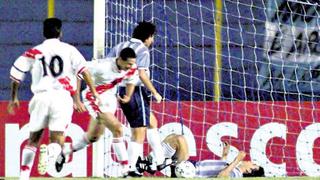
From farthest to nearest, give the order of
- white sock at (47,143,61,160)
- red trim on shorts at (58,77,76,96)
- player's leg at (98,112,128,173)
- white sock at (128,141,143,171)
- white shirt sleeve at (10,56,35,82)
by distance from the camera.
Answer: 1. white sock at (128,141,143,171)
2. player's leg at (98,112,128,173)
3. red trim on shorts at (58,77,76,96)
4. white shirt sleeve at (10,56,35,82)
5. white sock at (47,143,61,160)

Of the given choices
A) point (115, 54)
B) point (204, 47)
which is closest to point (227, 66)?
point (204, 47)

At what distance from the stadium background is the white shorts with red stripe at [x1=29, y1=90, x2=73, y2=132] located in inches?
132

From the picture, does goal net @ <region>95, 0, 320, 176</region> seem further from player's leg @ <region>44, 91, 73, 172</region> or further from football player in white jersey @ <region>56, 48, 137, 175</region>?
player's leg @ <region>44, 91, 73, 172</region>

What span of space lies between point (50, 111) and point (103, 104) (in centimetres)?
155

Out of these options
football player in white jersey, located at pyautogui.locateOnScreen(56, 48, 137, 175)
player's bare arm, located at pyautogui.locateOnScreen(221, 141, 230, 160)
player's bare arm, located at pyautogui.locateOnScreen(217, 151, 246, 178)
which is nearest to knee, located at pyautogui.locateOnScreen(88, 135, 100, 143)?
football player in white jersey, located at pyautogui.locateOnScreen(56, 48, 137, 175)

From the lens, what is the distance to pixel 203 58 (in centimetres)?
1653

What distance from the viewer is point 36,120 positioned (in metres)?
12.6

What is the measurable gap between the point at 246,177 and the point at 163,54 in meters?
2.25

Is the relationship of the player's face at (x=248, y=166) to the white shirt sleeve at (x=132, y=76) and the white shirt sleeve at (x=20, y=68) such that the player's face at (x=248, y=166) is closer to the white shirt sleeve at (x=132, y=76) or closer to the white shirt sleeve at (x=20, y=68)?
the white shirt sleeve at (x=132, y=76)

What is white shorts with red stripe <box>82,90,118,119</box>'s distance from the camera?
14.1 metres

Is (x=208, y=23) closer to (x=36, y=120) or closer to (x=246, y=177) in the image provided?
(x=246, y=177)

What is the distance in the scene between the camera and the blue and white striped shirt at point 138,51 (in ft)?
46.4

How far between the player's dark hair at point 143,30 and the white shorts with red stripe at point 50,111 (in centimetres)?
198

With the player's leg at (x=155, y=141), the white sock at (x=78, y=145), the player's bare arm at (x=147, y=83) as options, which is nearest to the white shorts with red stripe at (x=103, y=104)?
the white sock at (x=78, y=145)
